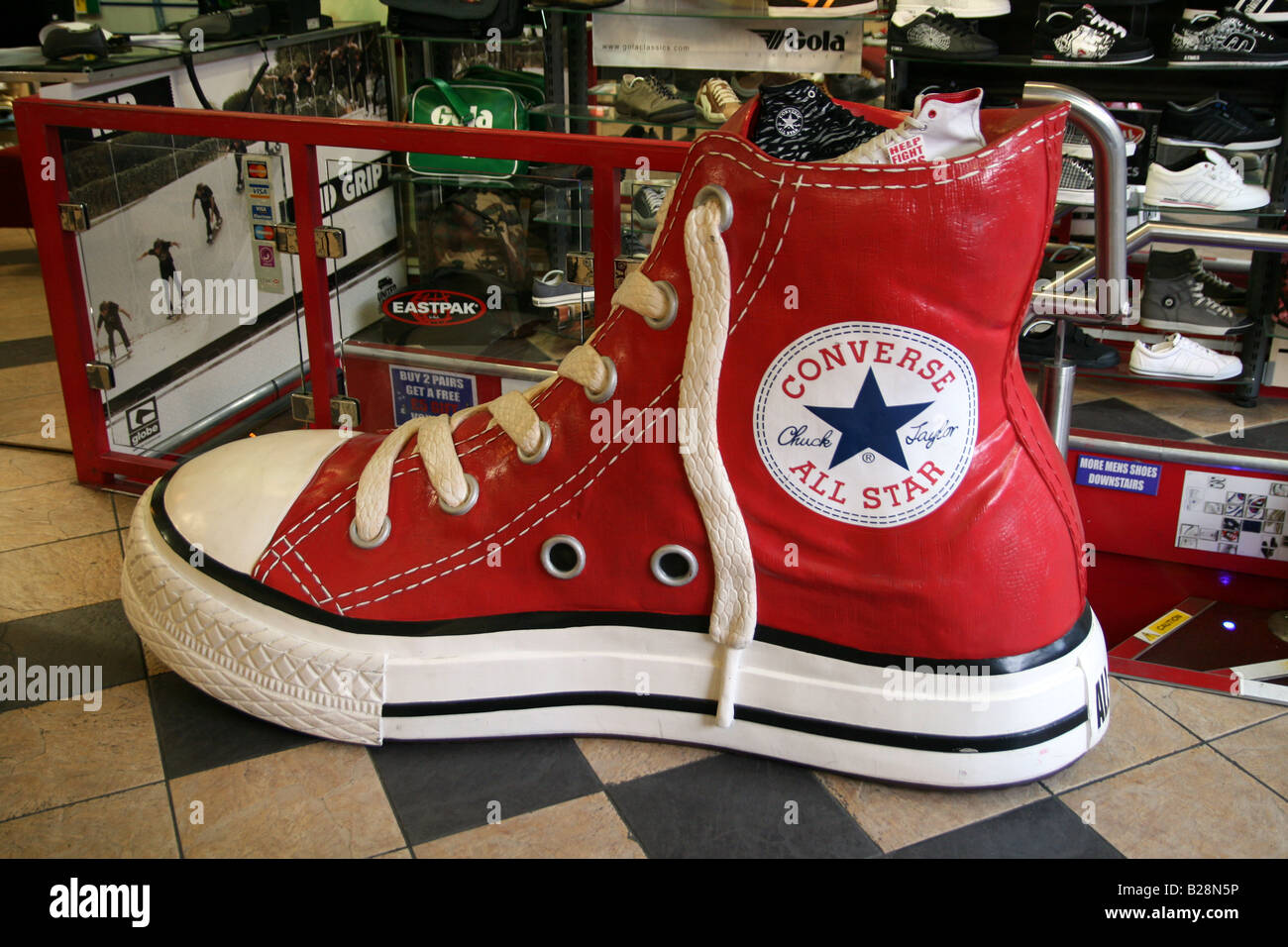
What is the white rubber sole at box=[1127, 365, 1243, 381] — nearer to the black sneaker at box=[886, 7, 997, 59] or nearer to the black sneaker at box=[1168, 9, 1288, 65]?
the black sneaker at box=[1168, 9, 1288, 65]

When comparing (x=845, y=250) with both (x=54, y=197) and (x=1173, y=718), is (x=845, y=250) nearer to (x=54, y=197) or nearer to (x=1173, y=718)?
(x=1173, y=718)

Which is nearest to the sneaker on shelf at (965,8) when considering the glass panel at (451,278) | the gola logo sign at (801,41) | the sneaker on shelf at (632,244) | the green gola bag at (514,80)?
the gola logo sign at (801,41)

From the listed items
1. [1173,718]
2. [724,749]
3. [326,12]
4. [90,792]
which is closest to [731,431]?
[724,749]

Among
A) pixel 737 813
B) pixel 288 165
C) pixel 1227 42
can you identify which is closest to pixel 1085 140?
pixel 1227 42

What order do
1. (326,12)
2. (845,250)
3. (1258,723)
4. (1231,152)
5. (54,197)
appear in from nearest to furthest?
(845,250) → (1258,723) → (54,197) → (1231,152) → (326,12)

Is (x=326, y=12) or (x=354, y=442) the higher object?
(x=326, y=12)

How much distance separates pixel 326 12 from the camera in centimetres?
476

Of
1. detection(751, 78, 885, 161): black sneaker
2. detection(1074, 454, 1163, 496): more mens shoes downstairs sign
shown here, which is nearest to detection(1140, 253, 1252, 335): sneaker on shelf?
detection(1074, 454, 1163, 496): more mens shoes downstairs sign

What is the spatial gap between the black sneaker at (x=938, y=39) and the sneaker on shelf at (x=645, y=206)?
69.2 inches

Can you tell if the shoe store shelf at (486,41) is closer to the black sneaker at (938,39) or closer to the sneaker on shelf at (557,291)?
the black sneaker at (938,39)

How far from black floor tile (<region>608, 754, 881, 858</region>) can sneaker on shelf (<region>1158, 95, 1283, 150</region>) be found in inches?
98.9

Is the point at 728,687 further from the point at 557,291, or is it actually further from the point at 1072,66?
the point at 1072,66

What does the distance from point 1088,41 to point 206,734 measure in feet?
9.45

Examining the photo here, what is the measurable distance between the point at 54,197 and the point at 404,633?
1215mm
